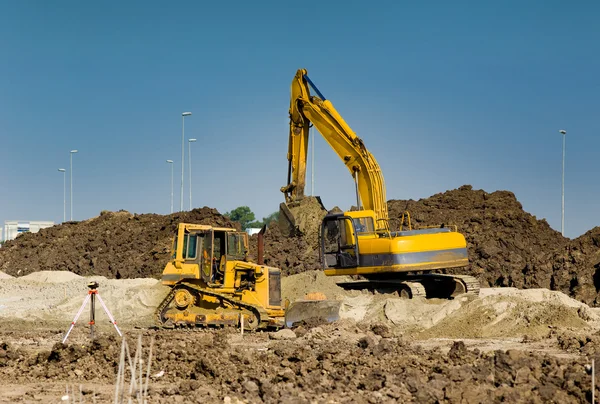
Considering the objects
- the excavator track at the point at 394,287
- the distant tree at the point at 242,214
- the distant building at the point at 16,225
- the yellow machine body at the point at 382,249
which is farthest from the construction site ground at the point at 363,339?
the distant tree at the point at 242,214

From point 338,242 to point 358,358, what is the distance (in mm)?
7693

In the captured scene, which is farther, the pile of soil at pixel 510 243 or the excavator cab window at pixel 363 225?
the pile of soil at pixel 510 243

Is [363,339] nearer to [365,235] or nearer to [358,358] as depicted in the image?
[358,358]

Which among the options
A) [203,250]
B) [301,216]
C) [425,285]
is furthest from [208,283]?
[301,216]

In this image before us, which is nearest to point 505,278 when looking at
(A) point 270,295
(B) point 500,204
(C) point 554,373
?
(B) point 500,204

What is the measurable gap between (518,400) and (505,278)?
842 inches

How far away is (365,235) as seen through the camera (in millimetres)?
19438

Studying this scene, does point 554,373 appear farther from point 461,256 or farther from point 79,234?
point 79,234

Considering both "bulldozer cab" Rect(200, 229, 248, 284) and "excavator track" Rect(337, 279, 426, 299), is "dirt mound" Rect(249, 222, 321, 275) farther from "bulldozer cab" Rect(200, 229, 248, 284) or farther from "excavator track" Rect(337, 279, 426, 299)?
"bulldozer cab" Rect(200, 229, 248, 284)

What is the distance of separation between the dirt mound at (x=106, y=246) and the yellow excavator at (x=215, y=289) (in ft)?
60.7

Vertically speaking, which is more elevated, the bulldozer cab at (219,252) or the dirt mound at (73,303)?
the bulldozer cab at (219,252)

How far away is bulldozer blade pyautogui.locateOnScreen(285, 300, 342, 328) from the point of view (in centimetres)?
1733

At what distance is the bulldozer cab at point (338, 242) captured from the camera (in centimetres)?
1911

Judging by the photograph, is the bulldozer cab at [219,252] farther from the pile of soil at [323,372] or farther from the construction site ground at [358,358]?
the pile of soil at [323,372]
